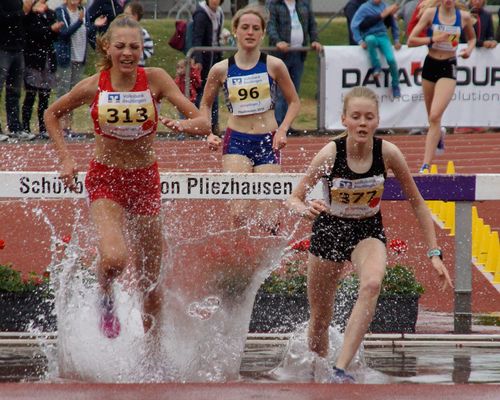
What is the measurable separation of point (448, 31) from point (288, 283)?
487 centimetres

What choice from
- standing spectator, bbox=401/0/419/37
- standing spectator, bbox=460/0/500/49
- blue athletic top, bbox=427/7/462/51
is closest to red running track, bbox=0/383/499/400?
blue athletic top, bbox=427/7/462/51

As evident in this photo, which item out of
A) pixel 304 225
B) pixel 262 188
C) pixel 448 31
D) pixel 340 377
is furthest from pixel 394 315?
pixel 448 31

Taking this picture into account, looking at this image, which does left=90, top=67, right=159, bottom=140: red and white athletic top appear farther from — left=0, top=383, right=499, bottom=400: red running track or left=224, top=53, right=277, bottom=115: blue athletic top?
left=0, top=383, right=499, bottom=400: red running track

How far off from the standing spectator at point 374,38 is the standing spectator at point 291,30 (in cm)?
69

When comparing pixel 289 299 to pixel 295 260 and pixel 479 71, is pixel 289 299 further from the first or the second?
pixel 479 71

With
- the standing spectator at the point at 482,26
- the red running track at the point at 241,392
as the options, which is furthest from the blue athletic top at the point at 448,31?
the red running track at the point at 241,392

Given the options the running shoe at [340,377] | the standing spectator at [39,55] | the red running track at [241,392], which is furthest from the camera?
the standing spectator at [39,55]

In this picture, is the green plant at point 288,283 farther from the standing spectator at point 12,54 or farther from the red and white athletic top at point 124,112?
the standing spectator at point 12,54

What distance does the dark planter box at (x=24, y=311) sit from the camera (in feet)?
30.8

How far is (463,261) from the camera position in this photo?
952cm

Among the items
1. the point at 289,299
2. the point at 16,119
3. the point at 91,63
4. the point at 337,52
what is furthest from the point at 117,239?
the point at 91,63

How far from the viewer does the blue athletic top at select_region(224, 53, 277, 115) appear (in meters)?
10.2

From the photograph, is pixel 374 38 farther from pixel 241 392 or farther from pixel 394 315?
pixel 241 392

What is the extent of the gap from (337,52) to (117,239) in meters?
11.8
